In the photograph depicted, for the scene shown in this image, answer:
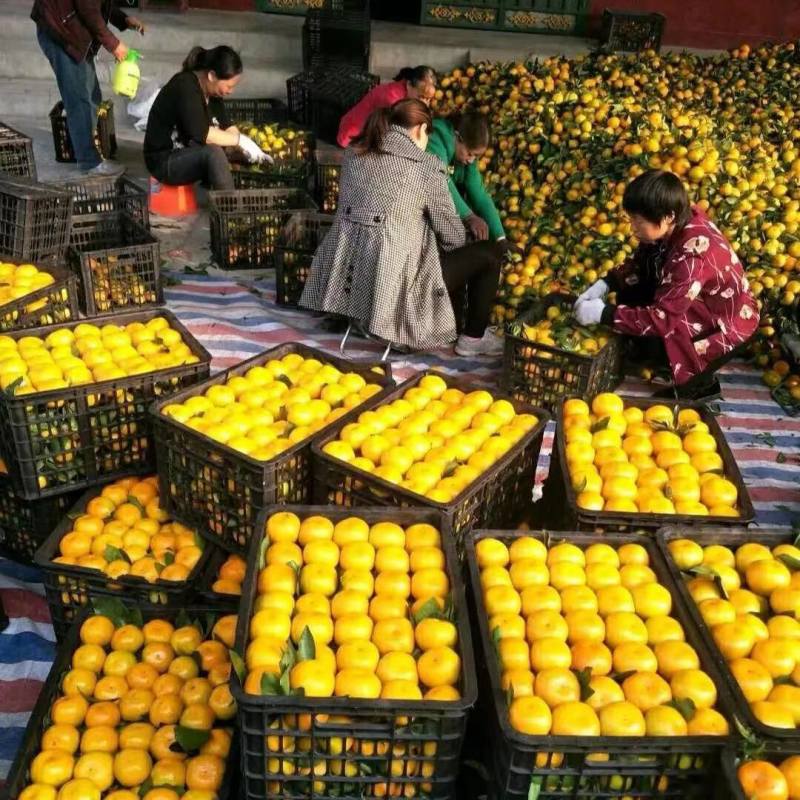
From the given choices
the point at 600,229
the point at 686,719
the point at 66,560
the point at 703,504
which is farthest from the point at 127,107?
the point at 686,719

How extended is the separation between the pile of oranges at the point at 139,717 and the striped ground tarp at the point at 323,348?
23.8 inches

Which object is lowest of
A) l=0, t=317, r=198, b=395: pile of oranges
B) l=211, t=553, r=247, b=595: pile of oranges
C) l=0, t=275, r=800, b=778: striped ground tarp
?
l=0, t=275, r=800, b=778: striped ground tarp

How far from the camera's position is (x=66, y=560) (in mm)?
2650

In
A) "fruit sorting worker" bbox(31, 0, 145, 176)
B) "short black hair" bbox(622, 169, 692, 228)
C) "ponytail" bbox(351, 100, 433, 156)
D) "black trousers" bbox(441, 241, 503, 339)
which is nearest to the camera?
"short black hair" bbox(622, 169, 692, 228)

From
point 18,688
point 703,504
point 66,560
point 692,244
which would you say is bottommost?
point 18,688

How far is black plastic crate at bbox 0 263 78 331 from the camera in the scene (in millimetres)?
3340

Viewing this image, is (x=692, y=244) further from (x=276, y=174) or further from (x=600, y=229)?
(x=276, y=174)

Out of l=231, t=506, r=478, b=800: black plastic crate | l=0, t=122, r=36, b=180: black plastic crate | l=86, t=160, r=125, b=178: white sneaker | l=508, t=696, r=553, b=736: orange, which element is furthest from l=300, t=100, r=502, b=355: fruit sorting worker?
l=86, t=160, r=125, b=178: white sneaker

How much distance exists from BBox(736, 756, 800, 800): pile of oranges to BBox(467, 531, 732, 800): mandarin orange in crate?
63mm

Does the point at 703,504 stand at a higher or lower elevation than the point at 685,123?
lower

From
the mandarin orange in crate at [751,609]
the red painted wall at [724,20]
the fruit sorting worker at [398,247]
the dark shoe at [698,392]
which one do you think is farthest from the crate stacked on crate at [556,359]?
the red painted wall at [724,20]

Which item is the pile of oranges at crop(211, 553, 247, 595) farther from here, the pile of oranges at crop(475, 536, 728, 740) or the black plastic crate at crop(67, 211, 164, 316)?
the black plastic crate at crop(67, 211, 164, 316)

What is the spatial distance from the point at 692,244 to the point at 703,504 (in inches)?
74.2

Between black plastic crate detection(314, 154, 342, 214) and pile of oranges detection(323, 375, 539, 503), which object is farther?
black plastic crate detection(314, 154, 342, 214)
